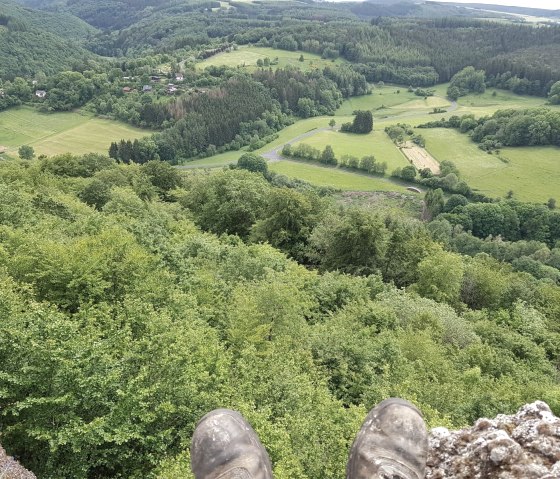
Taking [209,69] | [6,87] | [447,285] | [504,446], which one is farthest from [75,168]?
[209,69]

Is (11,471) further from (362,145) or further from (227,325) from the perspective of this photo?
(362,145)

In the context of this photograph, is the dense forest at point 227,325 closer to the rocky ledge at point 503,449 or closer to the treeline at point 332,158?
the rocky ledge at point 503,449

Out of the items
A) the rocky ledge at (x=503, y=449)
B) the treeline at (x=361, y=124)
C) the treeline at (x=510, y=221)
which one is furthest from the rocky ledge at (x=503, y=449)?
the treeline at (x=361, y=124)

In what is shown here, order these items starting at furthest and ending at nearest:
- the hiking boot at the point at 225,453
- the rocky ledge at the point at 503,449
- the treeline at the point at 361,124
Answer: the treeline at the point at 361,124, the hiking boot at the point at 225,453, the rocky ledge at the point at 503,449

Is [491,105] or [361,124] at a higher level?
[491,105]

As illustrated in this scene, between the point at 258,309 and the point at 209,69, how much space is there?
195m

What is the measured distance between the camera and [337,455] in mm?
12242

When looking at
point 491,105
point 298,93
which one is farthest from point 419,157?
point 491,105

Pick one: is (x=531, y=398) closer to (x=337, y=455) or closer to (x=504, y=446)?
(x=337, y=455)

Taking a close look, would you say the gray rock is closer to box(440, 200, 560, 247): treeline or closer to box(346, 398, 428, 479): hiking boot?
box(346, 398, 428, 479): hiking boot

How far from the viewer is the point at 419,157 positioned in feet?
456

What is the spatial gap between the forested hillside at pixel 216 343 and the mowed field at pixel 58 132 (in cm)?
9825

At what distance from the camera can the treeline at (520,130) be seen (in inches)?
5684

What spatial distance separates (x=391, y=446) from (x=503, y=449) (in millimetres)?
1538
